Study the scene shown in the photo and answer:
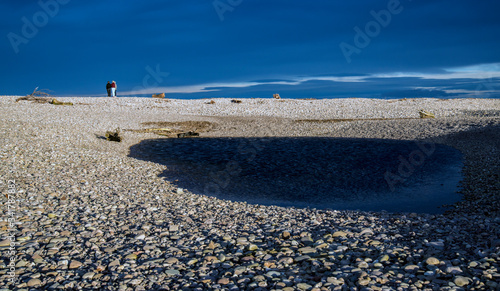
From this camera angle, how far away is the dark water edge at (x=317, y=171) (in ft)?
37.9

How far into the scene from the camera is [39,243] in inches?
260

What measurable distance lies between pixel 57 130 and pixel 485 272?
2107cm

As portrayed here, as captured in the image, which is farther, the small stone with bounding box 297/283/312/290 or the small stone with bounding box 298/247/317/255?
the small stone with bounding box 298/247/317/255

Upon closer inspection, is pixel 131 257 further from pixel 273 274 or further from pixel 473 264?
Answer: pixel 473 264

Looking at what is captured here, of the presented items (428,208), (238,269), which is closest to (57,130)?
(238,269)

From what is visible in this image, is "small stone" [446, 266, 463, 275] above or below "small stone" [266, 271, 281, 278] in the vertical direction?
above

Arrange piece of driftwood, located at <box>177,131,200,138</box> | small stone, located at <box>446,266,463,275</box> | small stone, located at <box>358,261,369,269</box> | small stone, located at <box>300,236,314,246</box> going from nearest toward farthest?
small stone, located at <box>446,266,463,275</box>, small stone, located at <box>358,261,369,269</box>, small stone, located at <box>300,236,314,246</box>, piece of driftwood, located at <box>177,131,200,138</box>

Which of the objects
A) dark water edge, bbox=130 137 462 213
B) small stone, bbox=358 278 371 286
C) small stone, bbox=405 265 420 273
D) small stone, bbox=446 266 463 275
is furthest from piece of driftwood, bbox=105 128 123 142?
small stone, bbox=446 266 463 275

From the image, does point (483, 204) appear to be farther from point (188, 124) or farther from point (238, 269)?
point (188, 124)

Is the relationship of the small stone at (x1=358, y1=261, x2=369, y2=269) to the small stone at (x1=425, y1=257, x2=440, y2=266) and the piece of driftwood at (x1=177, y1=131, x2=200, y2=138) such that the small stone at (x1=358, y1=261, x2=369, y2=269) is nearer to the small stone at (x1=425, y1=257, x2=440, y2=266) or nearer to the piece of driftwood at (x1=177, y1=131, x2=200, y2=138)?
the small stone at (x1=425, y1=257, x2=440, y2=266)
